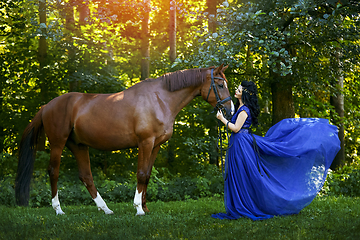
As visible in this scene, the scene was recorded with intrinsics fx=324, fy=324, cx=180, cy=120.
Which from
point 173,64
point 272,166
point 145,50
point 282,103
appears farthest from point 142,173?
point 145,50

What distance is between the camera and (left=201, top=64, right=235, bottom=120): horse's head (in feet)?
17.7

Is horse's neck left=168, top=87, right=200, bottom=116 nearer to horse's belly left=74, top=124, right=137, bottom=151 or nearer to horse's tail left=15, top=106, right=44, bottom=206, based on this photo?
horse's belly left=74, top=124, right=137, bottom=151

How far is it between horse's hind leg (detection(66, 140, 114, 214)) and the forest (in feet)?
8.02

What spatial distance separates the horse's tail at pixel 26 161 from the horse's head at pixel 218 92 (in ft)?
10.6

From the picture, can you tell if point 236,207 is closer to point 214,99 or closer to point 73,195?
point 214,99

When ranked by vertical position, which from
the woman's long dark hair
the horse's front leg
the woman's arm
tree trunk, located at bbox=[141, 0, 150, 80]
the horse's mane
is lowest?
the horse's front leg

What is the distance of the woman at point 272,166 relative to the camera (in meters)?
4.90

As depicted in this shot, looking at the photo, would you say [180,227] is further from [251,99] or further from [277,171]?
[251,99]

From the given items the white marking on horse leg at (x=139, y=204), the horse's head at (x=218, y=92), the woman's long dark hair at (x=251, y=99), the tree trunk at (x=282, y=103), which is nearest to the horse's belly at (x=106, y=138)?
the white marking on horse leg at (x=139, y=204)

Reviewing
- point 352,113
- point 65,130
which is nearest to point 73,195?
point 65,130

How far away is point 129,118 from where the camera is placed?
548 cm

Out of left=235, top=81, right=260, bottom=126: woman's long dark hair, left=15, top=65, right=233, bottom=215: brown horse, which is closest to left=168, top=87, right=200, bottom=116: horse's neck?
left=15, top=65, right=233, bottom=215: brown horse

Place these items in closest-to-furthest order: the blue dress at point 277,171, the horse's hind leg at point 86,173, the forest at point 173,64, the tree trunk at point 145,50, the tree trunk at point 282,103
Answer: the blue dress at point 277,171
the horse's hind leg at point 86,173
the forest at point 173,64
the tree trunk at point 282,103
the tree trunk at point 145,50

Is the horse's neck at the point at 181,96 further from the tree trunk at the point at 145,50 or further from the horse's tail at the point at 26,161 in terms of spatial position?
the tree trunk at the point at 145,50
